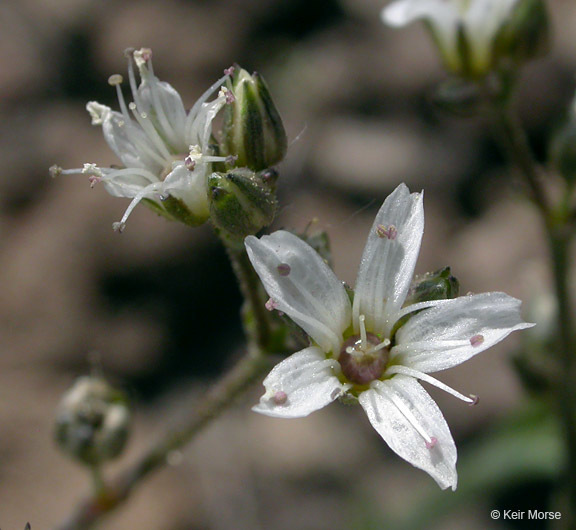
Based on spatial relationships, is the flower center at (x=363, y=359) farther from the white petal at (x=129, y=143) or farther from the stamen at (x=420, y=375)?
the white petal at (x=129, y=143)

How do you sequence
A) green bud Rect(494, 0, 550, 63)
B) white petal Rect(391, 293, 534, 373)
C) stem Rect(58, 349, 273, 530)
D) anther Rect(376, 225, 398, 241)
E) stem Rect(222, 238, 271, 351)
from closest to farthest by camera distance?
white petal Rect(391, 293, 534, 373)
anther Rect(376, 225, 398, 241)
stem Rect(222, 238, 271, 351)
stem Rect(58, 349, 273, 530)
green bud Rect(494, 0, 550, 63)

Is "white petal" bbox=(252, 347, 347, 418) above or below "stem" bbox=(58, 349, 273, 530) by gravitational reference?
above

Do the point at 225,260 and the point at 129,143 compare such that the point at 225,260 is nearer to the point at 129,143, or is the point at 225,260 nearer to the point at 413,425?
the point at 129,143

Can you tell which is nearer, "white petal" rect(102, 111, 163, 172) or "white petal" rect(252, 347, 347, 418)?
"white petal" rect(252, 347, 347, 418)

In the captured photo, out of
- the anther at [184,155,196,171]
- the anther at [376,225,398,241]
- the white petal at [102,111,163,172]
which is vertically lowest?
the anther at [376,225,398,241]

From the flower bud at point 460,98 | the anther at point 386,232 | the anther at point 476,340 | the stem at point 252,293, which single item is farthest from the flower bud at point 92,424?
the flower bud at point 460,98

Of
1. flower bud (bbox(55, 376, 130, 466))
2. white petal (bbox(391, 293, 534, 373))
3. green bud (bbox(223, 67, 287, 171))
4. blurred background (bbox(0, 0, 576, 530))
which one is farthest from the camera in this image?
blurred background (bbox(0, 0, 576, 530))

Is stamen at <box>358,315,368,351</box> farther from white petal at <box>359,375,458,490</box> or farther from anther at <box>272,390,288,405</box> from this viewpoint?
anther at <box>272,390,288,405</box>

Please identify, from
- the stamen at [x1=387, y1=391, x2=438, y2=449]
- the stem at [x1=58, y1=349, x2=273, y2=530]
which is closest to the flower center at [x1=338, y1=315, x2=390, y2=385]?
the stamen at [x1=387, y1=391, x2=438, y2=449]

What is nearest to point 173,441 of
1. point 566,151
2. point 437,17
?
point 566,151
